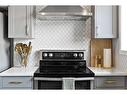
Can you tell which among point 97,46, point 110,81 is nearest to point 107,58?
point 97,46

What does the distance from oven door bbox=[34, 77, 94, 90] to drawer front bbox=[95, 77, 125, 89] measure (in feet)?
0.32

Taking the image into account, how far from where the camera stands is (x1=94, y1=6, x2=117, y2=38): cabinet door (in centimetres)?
312

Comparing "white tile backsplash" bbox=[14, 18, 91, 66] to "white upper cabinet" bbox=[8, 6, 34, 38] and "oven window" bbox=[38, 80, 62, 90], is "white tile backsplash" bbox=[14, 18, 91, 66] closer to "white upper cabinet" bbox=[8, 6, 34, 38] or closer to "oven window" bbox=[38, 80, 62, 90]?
"white upper cabinet" bbox=[8, 6, 34, 38]

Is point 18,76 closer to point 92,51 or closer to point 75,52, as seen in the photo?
point 75,52

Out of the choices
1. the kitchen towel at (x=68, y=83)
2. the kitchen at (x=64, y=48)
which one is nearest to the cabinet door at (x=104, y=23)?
the kitchen at (x=64, y=48)

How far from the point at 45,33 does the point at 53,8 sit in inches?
21.6

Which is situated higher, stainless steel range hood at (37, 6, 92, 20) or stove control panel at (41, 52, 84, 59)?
stainless steel range hood at (37, 6, 92, 20)

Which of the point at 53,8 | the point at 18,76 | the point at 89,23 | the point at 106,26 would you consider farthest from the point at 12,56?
the point at 106,26

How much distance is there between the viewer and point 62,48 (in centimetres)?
343

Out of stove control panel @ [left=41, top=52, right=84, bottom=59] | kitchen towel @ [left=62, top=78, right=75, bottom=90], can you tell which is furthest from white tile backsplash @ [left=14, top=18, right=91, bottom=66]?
kitchen towel @ [left=62, top=78, right=75, bottom=90]

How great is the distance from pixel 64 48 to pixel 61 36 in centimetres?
20

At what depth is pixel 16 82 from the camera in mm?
2689

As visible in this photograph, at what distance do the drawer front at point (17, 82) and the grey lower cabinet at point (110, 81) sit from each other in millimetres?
834
